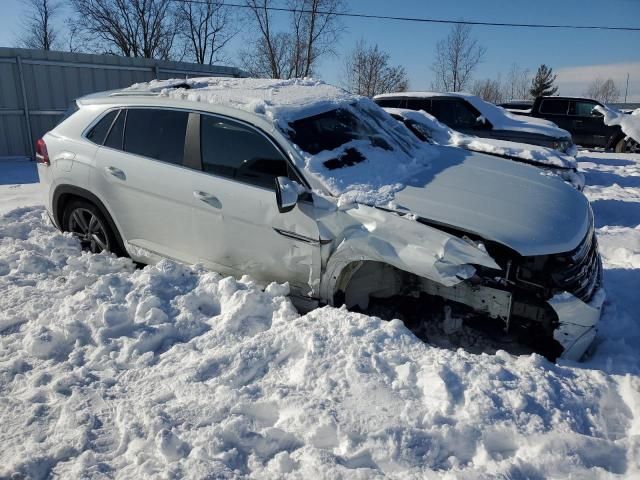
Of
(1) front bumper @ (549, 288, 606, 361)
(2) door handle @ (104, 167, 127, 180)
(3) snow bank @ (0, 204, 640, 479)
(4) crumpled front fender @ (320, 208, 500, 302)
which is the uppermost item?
(2) door handle @ (104, 167, 127, 180)

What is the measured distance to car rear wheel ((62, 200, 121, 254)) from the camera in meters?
4.39

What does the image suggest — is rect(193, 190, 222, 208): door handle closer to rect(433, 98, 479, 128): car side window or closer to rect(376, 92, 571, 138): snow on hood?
rect(376, 92, 571, 138): snow on hood

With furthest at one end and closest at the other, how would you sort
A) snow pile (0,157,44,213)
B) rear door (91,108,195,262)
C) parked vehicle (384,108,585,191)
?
snow pile (0,157,44,213) < parked vehicle (384,108,585,191) < rear door (91,108,195,262)

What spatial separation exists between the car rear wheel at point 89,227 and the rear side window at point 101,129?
576mm

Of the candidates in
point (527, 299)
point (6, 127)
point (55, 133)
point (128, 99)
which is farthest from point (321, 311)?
point (6, 127)

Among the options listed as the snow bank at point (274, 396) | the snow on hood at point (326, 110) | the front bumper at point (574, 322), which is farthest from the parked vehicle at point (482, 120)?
the front bumper at point (574, 322)

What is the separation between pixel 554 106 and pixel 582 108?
2.56 ft

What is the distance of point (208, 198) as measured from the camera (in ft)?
12.0

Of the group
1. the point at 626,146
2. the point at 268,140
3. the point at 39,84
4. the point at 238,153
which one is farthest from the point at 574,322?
the point at 626,146

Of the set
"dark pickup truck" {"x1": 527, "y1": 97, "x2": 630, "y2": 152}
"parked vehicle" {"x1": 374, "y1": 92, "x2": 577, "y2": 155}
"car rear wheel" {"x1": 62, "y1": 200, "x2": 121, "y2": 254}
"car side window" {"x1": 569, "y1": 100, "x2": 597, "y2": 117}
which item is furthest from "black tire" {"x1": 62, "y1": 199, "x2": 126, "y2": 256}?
"car side window" {"x1": 569, "y1": 100, "x2": 597, "y2": 117}

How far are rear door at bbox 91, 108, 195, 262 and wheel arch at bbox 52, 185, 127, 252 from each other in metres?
0.08

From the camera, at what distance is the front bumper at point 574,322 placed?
9.39 feet

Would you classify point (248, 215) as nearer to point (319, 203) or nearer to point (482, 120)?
point (319, 203)

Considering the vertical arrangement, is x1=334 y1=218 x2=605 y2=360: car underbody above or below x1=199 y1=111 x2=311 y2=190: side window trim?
below
